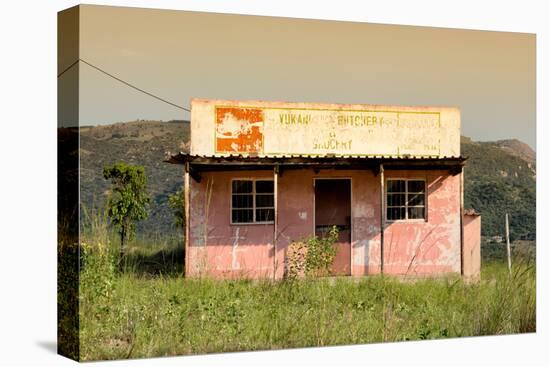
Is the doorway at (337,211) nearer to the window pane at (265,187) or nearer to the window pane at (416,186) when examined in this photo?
the window pane at (265,187)

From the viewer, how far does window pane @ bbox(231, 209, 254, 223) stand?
15.4 m

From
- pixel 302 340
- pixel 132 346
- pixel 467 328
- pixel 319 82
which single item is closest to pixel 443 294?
pixel 467 328

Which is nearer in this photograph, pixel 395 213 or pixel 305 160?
pixel 305 160

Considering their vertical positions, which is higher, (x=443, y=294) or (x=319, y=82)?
(x=319, y=82)

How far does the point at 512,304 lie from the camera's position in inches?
470

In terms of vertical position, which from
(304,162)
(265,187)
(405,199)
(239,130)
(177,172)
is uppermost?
(239,130)

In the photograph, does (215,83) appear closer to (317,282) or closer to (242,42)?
(242,42)

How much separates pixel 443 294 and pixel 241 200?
409 centimetres

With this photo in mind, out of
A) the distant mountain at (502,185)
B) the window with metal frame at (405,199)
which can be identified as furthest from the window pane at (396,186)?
the distant mountain at (502,185)

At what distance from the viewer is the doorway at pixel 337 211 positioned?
51.8 feet

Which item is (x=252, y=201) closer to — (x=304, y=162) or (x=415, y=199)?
(x=304, y=162)

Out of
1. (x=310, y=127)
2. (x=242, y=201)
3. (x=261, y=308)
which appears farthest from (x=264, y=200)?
(x=261, y=308)

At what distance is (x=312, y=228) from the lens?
50.6ft

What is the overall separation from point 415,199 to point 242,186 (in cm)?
310
